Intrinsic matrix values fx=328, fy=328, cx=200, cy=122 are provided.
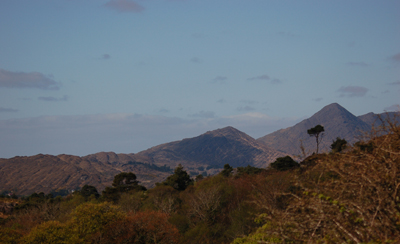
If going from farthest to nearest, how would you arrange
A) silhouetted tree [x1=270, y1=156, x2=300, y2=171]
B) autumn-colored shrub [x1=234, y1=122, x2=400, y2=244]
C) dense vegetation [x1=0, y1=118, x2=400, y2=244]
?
1. silhouetted tree [x1=270, y1=156, x2=300, y2=171]
2. dense vegetation [x1=0, y1=118, x2=400, y2=244]
3. autumn-colored shrub [x1=234, y1=122, x2=400, y2=244]

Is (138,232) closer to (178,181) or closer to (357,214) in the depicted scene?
(357,214)

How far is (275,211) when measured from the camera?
1080 cm

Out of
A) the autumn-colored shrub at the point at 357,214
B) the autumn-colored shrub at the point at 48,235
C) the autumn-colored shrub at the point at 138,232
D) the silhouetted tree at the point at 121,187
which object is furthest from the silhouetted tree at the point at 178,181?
the autumn-colored shrub at the point at 357,214

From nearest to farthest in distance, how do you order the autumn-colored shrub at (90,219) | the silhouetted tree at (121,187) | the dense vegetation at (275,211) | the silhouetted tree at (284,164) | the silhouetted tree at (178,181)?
the dense vegetation at (275,211), the autumn-colored shrub at (90,219), the silhouetted tree at (284,164), the silhouetted tree at (121,187), the silhouetted tree at (178,181)

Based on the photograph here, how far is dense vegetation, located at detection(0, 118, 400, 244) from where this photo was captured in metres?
9.48

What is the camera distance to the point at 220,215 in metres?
51.5

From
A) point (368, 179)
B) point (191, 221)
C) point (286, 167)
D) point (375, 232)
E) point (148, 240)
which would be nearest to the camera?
point (375, 232)

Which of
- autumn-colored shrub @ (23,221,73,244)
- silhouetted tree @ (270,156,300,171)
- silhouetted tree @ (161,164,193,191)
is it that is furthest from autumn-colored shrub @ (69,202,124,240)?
silhouetted tree @ (161,164,193,191)

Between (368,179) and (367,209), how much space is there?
2.84 feet

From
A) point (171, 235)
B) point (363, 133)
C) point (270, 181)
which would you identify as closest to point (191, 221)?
point (270, 181)

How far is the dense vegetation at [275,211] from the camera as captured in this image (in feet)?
31.1

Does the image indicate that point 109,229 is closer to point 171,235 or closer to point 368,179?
point 171,235

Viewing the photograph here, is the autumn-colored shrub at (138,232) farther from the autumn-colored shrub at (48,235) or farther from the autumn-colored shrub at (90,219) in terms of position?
the autumn-colored shrub at (48,235)

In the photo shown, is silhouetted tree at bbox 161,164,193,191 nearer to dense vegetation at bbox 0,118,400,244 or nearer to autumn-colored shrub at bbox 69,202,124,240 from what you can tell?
dense vegetation at bbox 0,118,400,244
